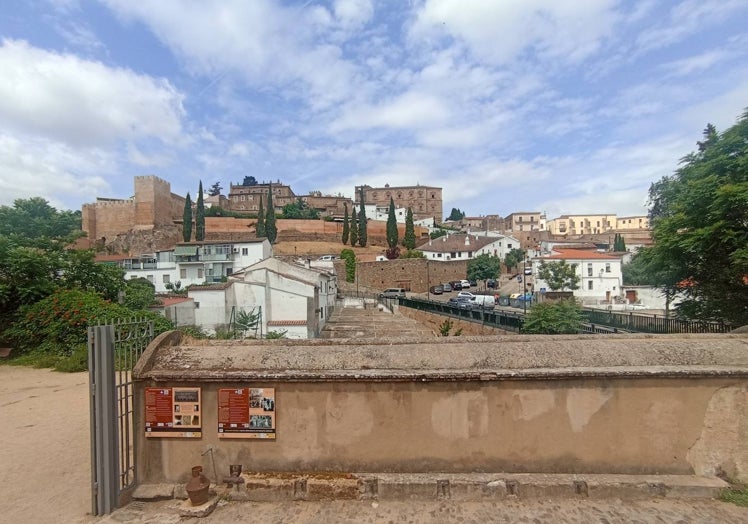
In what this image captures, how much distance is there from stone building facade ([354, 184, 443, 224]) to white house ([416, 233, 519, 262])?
39.2m

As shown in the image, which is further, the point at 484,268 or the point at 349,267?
the point at 349,267

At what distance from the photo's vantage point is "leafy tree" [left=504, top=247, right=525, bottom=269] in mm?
59688

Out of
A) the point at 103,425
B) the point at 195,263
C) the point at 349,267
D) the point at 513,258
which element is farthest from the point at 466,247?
the point at 103,425

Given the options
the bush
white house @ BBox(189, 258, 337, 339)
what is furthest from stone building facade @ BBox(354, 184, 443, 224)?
the bush

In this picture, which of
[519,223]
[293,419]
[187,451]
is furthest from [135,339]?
[519,223]

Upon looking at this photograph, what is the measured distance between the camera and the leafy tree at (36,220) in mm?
22672

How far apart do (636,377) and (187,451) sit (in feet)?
17.7

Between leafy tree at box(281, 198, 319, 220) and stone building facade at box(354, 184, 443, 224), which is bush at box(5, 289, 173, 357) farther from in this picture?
stone building facade at box(354, 184, 443, 224)

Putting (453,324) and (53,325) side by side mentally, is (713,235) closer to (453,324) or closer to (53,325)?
(453,324)

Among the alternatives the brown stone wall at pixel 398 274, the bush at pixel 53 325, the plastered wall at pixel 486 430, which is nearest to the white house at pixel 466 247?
the brown stone wall at pixel 398 274

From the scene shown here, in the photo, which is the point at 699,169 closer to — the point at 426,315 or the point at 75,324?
the point at 426,315

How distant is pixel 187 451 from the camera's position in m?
4.52

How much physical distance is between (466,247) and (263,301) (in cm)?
4696

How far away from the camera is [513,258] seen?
59.6m
